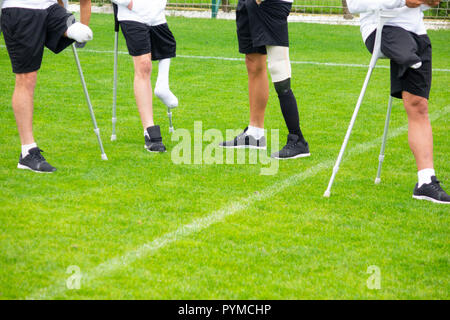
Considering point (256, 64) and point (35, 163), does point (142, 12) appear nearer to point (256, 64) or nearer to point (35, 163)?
point (256, 64)

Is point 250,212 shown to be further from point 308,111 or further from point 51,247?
point 308,111

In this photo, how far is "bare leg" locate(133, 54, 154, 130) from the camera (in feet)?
21.1

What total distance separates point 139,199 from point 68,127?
9.05ft

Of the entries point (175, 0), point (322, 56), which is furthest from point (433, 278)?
point (175, 0)

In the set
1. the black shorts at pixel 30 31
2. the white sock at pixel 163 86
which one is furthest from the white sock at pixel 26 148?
the white sock at pixel 163 86

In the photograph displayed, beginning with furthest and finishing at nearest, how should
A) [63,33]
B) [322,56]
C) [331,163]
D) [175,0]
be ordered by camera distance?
[175,0]
[322,56]
[331,163]
[63,33]

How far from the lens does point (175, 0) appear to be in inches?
969

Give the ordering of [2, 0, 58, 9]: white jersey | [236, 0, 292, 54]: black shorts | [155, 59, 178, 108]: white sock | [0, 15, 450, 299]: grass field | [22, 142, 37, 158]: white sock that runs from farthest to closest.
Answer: [155, 59, 178, 108]: white sock < [236, 0, 292, 54]: black shorts < [22, 142, 37, 158]: white sock < [2, 0, 58, 9]: white jersey < [0, 15, 450, 299]: grass field

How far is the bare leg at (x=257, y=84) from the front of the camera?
6.61 metres

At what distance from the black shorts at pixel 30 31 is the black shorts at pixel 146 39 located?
773mm

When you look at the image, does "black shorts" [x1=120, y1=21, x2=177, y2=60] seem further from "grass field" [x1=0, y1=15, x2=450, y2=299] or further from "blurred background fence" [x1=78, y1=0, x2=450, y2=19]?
Result: "blurred background fence" [x1=78, y1=0, x2=450, y2=19]

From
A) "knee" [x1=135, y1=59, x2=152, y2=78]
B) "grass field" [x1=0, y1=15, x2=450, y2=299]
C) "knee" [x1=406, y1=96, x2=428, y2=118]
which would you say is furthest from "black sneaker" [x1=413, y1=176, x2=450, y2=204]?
"knee" [x1=135, y1=59, x2=152, y2=78]

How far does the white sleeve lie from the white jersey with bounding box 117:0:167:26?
229cm

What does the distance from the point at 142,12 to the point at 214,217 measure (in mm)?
2704
